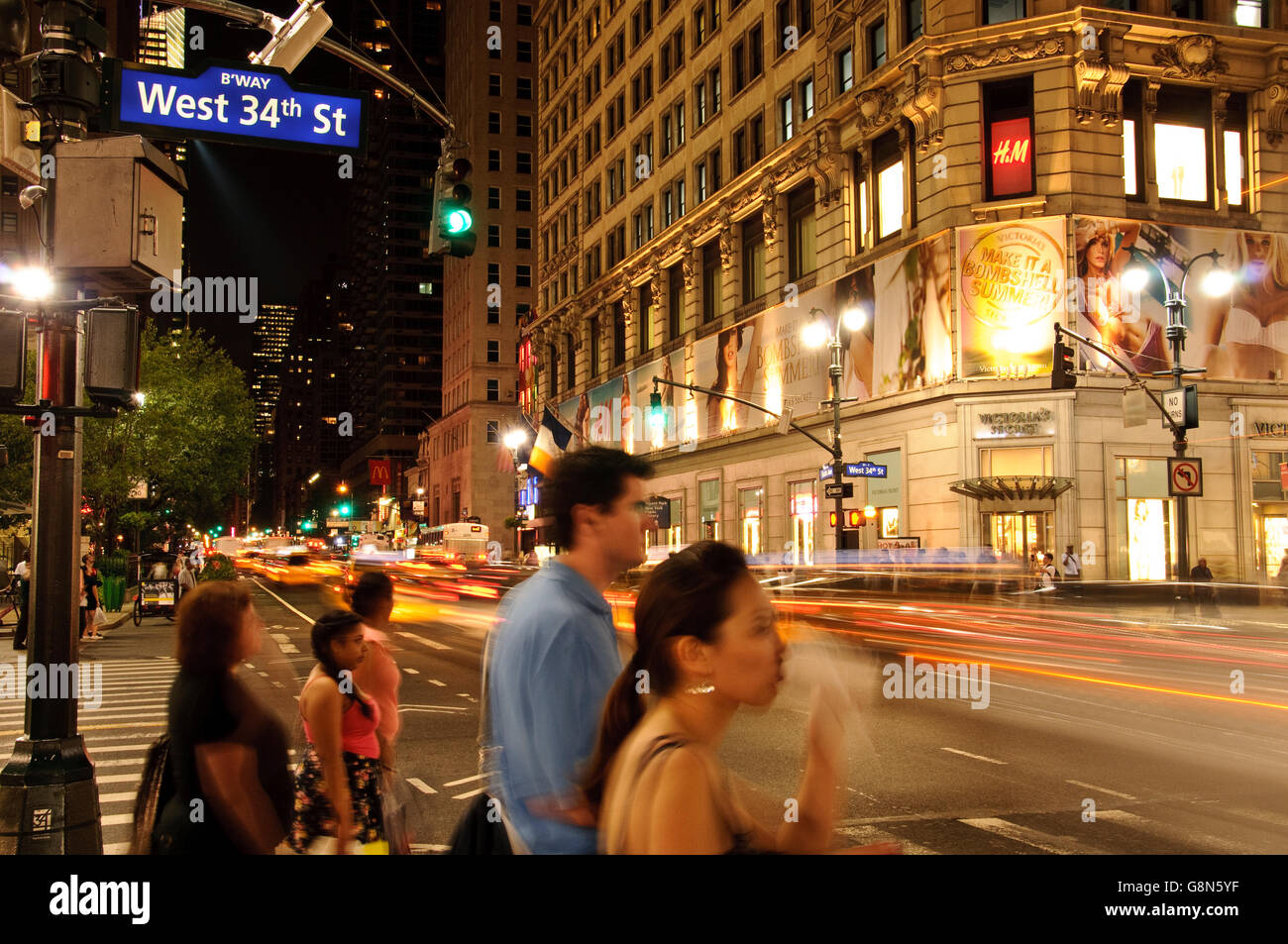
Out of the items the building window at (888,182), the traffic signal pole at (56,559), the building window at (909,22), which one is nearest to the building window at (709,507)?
the building window at (888,182)

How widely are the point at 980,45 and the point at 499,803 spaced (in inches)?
1424

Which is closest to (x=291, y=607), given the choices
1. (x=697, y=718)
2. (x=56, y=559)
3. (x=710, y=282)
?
(x=710, y=282)

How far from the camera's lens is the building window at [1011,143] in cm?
3366

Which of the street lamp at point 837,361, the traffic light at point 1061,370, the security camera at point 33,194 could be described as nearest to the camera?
the security camera at point 33,194

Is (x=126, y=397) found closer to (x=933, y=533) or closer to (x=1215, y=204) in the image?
(x=933, y=533)

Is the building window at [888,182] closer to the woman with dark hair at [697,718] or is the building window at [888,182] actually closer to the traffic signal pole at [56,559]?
the traffic signal pole at [56,559]

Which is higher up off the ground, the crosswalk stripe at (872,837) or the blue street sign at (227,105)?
the blue street sign at (227,105)

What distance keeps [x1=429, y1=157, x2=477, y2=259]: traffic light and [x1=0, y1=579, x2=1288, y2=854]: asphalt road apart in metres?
4.63

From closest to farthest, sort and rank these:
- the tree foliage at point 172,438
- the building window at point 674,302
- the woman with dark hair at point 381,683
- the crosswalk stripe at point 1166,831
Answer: the woman with dark hair at point 381,683
the crosswalk stripe at point 1166,831
the tree foliage at point 172,438
the building window at point 674,302

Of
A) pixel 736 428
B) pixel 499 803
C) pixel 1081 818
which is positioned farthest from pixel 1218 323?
pixel 499 803

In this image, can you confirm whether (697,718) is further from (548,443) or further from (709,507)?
(709,507)

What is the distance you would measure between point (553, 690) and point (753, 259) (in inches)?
1804

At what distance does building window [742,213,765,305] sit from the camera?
46.3 metres

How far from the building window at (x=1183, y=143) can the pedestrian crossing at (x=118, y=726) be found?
33.8 meters
